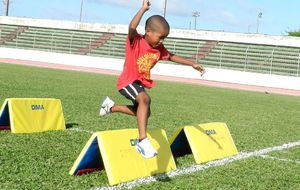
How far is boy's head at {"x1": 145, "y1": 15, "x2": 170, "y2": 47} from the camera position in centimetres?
465

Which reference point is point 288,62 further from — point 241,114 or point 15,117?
point 15,117

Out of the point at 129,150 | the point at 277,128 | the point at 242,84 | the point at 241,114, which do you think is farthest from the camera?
the point at 242,84

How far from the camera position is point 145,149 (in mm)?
4469

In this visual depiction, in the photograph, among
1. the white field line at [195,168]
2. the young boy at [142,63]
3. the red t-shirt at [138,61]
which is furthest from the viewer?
the red t-shirt at [138,61]

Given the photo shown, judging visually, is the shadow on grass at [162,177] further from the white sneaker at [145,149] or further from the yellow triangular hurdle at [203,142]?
the yellow triangular hurdle at [203,142]

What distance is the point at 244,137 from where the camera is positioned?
805cm

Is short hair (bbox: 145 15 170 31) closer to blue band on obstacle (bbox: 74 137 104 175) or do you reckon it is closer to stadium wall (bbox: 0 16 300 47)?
blue band on obstacle (bbox: 74 137 104 175)

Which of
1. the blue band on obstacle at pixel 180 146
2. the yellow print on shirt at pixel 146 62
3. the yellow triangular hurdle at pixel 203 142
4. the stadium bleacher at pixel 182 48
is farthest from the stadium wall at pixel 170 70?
the yellow print on shirt at pixel 146 62

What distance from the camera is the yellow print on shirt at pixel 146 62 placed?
4.81m

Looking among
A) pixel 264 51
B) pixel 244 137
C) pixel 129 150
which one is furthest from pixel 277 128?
pixel 264 51

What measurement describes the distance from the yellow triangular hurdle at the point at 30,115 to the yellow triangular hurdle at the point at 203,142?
6.56 ft

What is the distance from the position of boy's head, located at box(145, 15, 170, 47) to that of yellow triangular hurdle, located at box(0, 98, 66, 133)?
2.51m

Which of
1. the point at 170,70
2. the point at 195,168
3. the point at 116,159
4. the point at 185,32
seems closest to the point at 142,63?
the point at 116,159

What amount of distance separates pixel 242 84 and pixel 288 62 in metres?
3.45
